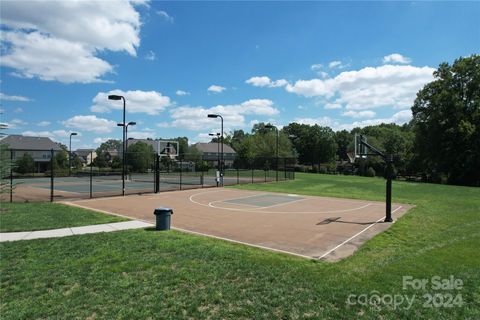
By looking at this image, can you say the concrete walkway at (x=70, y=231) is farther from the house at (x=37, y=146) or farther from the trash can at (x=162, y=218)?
the house at (x=37, y=146)

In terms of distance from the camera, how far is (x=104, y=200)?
21250 mm

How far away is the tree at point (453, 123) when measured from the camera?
46.5 metres

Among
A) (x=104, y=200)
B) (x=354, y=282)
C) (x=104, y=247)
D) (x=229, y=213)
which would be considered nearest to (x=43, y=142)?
(x=104, y=200)

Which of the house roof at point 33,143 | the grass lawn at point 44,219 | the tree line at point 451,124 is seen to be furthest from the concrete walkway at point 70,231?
the house roof at point 33,143

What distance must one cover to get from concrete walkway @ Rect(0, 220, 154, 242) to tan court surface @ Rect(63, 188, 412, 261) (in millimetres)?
1476

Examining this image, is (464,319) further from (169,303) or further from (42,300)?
(42,300)

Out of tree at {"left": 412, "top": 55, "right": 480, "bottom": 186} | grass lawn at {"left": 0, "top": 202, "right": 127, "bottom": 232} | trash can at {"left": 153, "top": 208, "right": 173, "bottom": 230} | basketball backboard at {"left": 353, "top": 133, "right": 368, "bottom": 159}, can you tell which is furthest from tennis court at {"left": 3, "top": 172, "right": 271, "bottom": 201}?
tree at {"left": 412, "top": 55, "right": 480, "bottom": 186}

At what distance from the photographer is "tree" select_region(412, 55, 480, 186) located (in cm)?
4650

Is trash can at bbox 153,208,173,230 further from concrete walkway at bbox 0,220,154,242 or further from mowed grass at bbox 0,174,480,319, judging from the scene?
mowed grass at bbox 0,174,480,319

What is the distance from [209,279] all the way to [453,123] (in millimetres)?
52371

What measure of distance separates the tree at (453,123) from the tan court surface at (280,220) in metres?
33.7

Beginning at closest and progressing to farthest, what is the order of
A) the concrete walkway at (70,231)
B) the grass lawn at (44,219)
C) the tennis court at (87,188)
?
the concrete walkway at (70,231) → the grass lawn at (44,219) → the tennis court at (87,188)

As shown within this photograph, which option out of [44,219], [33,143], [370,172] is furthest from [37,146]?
[370,172]

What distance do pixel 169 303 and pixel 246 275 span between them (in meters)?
1.92
